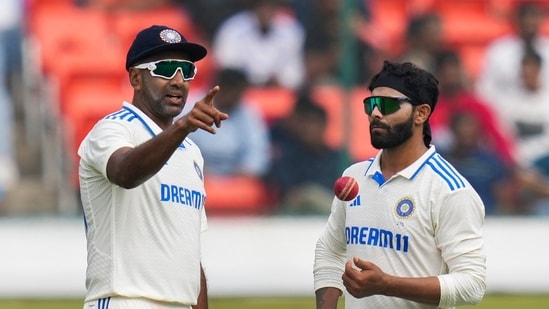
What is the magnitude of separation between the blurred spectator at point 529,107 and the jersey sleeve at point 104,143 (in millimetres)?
10312

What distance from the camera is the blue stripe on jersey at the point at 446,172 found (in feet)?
18.2

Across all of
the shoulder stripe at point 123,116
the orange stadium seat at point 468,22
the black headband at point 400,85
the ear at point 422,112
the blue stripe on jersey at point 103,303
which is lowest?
the blue stripe on jersey at point 103,303

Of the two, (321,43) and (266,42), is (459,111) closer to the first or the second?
(321,43)

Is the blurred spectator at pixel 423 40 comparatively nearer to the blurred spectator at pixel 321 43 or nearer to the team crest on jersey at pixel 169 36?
the blurred spectator at pixel 321 43

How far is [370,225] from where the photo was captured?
18.8 ft

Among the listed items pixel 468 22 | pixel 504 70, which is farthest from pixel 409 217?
pixel 468 22

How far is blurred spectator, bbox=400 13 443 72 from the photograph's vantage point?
1528 cm

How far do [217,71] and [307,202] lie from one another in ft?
5.97

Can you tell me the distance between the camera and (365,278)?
5.25 metres

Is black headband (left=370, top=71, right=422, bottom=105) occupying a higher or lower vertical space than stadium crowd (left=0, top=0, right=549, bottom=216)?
lower

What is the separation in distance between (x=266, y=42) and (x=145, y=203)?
968 centimetres

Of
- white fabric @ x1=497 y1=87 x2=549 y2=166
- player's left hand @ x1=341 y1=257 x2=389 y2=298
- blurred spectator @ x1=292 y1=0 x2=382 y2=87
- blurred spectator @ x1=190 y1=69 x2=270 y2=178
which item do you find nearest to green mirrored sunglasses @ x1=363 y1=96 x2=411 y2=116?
player's left hand @ x1=341 y1=257 x2=389 y2=298

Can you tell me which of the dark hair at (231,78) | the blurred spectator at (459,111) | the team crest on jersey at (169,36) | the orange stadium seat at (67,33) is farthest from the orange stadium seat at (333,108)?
the team crest on jersey at (169,36)

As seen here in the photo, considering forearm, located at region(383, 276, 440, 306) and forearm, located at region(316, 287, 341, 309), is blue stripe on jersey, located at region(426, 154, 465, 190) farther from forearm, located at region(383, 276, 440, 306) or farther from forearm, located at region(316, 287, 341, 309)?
forearm, located at region(316, 287, 341, 309)
